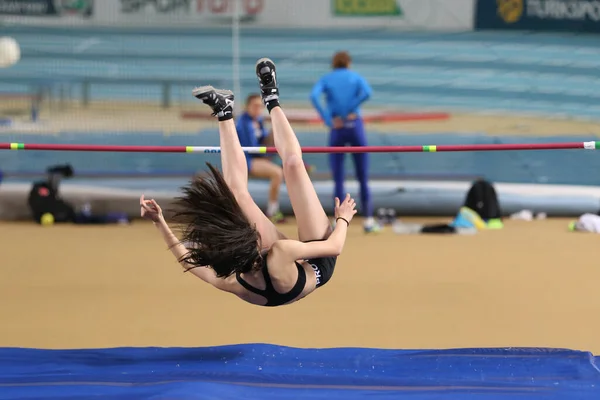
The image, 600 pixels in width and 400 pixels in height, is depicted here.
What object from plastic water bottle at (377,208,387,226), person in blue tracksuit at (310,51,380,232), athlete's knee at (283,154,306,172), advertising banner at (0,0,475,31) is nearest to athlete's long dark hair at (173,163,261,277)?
athlete's knee at (283,154,306,172)

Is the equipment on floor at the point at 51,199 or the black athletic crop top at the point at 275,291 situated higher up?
the black athletic crop top at the point at 275,291

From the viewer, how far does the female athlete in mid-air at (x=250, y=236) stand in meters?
2.81

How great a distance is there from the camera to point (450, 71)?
7750 millimetres

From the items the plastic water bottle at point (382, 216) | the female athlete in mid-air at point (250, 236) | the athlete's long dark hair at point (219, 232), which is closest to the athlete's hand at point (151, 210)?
the female athlete in mid-air at point (250, 236)

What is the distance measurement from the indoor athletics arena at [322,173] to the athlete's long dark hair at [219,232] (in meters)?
0.47

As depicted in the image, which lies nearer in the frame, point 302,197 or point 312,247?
point 312,247

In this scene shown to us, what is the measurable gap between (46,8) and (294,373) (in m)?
5.45

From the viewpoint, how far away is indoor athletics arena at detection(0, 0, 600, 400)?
378cm

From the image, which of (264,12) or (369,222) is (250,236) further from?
(264,12)

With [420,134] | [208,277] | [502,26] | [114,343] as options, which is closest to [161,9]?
[420,134]

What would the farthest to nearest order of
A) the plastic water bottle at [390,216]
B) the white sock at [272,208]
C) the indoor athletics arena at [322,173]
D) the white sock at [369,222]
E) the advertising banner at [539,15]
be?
the advertising banner at [539,15], the plastic water bottle at [390,216], the white sock at [272,208], the white sock at [369,222], the indoor athletics arena at [322,173]

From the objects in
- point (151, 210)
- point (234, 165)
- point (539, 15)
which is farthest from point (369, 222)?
point (151, 210)

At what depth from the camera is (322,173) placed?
7.57 m

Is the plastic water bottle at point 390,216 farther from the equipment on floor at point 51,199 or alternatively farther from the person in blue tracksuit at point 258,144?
the equipment on floor at point 51,199
